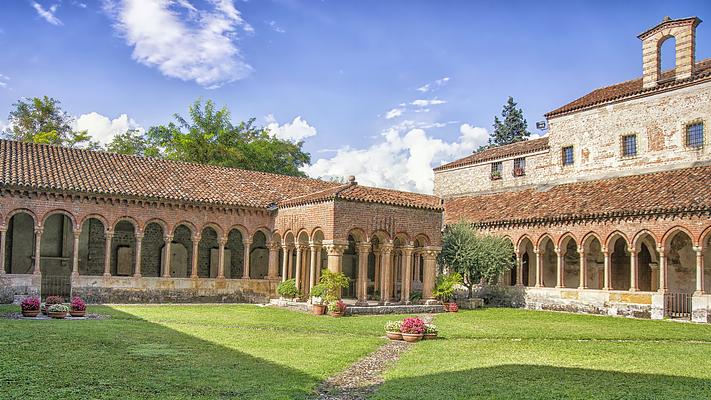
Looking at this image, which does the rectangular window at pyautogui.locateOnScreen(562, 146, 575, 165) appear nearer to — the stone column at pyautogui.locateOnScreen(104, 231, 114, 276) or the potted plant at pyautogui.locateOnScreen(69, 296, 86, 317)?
the stone column at pyautogui.locateOnScreen(104, 231, 114, 276)

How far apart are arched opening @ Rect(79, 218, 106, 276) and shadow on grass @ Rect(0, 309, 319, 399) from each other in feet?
40.1

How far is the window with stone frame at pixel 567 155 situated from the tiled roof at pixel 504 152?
119cm

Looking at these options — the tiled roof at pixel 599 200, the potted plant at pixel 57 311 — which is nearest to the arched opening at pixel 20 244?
the potted plant at pixel 57 311

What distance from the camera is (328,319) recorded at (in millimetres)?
21219

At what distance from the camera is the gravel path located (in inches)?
385

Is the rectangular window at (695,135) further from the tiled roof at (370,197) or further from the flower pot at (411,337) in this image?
the flower pot at (411,337)

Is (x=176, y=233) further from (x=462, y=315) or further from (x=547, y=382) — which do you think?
(x=547, y=382)

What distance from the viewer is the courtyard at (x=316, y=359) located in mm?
9789

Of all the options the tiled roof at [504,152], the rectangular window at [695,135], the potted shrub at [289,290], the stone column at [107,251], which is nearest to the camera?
the stone column at [107,251]

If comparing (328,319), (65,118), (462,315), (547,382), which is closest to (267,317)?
(328,319)

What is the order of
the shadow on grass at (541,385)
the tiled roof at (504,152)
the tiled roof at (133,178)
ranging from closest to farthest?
the shadow on grass at (541,385)
the tiled roof at (133,178)
the tiled roof at (504,152)

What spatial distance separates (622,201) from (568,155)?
775 cm

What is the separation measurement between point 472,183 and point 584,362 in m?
26.6

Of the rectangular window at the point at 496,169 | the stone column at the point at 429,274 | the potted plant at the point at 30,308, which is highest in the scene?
the rectangular window at the point at 496,169
